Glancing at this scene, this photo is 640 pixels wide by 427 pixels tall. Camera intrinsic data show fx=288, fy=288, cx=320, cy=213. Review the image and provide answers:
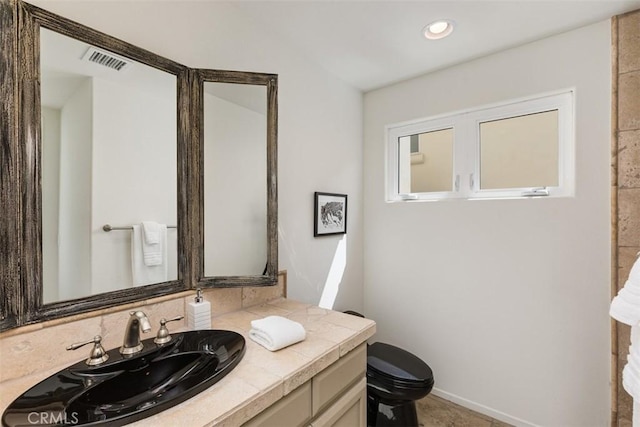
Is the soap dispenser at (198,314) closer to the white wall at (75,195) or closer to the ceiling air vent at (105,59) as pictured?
the white wall at (75,195)

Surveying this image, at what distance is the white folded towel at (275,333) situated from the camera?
0.99 metres

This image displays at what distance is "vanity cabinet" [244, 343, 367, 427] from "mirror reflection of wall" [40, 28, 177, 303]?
2.26 ft

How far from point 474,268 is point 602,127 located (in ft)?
3.32

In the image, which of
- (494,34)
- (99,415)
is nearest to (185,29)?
(99,415)

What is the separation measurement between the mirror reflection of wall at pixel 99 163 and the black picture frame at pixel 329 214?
91 centimetres

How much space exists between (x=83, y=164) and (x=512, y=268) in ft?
7.18

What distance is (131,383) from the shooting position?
2.90 ft

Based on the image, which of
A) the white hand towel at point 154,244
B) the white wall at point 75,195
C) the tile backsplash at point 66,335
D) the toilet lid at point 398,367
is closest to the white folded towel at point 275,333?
the tile backsplash at point 66,335

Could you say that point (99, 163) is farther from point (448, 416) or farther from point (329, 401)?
point (448, 416)

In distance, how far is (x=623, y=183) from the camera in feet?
4.77

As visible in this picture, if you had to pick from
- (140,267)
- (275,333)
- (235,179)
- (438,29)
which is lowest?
(275,333)

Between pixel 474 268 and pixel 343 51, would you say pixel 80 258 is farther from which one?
pixel 474 268

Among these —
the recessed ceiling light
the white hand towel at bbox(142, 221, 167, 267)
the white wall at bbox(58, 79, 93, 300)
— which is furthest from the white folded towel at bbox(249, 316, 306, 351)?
the recessed ceiling light

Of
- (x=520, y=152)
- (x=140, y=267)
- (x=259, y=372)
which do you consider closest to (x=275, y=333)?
(x=259, y=372)
